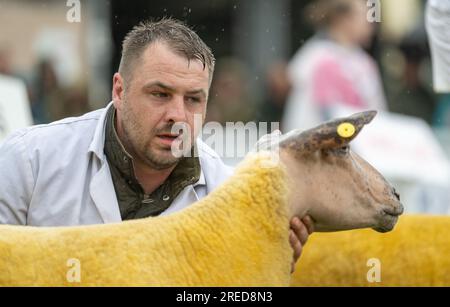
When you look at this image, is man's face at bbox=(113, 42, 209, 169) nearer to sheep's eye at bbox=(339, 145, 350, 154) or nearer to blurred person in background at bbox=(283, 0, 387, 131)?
sheep's eye at bbox=(339, 145, 350, 154)

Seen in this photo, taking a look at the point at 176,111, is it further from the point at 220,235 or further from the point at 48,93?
the point at 48,93

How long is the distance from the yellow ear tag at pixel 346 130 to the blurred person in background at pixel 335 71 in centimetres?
483

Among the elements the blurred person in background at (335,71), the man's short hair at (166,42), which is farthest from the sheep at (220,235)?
the blurred person in background at (335,71)

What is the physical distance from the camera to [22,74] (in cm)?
1002

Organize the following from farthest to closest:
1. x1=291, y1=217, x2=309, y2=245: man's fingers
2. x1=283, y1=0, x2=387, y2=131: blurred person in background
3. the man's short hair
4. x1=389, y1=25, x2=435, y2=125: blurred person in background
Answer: x1=389, y1=25, x2=435, y2=125: blurred person in background < x1=283, y1=0, x2=387, y2=131: blurred person in background < the man's short hair < x1=291, y1=217, x2=309, y2=245: man's fingers

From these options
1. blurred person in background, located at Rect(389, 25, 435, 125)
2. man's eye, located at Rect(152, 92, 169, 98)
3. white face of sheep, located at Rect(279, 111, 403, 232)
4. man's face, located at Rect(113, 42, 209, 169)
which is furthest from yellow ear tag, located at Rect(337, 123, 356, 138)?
blurred person in background, located at Rect(389, 25, 435, 125)

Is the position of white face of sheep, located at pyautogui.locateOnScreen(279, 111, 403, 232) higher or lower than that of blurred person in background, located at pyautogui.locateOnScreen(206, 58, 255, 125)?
higher

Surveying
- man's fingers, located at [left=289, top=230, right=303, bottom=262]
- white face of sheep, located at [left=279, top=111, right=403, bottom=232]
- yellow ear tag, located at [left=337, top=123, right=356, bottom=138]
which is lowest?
man's fingers, located at [left=289, top=230, right=303, bottom=262]

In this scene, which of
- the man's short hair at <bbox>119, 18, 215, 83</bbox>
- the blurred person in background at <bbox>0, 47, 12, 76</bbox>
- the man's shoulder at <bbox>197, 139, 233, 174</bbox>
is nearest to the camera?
the man's short hair at <bbox>119, 18, 215, 83</bbox>

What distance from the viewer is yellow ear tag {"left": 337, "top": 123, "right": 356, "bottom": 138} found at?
3.45 meters

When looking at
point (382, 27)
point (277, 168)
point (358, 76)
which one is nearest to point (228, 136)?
point (358, 76)

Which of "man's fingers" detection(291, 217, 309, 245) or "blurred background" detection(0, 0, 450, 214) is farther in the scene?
"blurred background" detection(0, 0, 450, 214)

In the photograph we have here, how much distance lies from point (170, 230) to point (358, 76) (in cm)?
559

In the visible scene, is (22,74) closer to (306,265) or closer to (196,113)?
(306,265)
